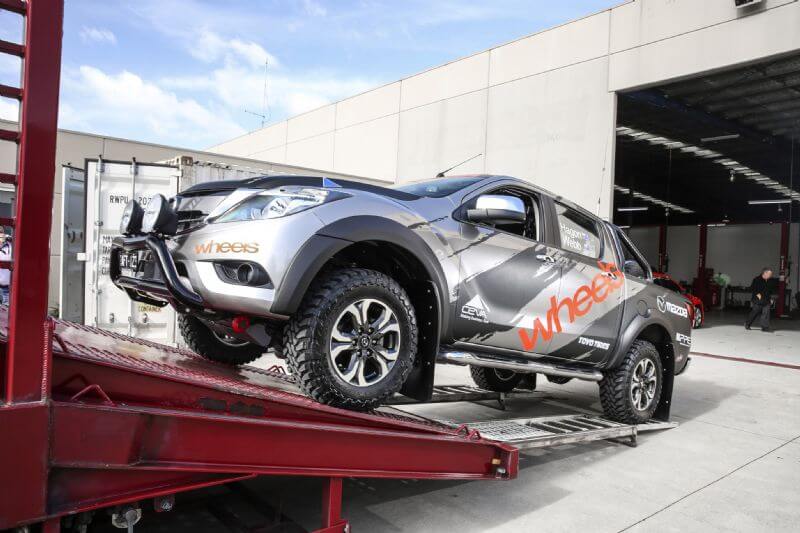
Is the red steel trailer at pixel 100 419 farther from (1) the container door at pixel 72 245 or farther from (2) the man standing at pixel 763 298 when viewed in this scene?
(2) the man standing at pixel 763 298

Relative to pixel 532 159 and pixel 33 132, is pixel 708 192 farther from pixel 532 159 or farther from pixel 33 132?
pixel 33 132

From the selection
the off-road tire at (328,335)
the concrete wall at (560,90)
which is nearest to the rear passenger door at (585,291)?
the off-road tire at (328,335)

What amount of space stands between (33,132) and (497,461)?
273 centimetres

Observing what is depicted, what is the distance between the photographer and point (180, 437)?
6.84ft

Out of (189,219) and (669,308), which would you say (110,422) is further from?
(669,308)

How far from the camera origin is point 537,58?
1302 centimetres

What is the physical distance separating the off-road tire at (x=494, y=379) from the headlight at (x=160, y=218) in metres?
3.95

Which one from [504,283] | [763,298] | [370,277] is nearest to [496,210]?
[504,283]

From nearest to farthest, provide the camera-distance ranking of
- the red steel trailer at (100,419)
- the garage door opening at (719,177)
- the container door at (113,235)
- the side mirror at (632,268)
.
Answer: the red steel trailer at (100,419)
the side mirror at (632,268)
the container door at (113,235)
the garage door opening at (719,177)

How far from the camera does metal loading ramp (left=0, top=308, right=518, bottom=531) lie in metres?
1.81

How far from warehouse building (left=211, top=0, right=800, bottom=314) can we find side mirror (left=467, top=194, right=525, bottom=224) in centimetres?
872

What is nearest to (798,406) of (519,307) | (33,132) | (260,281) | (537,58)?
(519,307)

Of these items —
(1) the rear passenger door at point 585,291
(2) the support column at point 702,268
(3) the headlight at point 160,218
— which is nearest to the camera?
(3) the headlight at point 160,218

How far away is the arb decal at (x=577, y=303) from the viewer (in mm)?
3846
